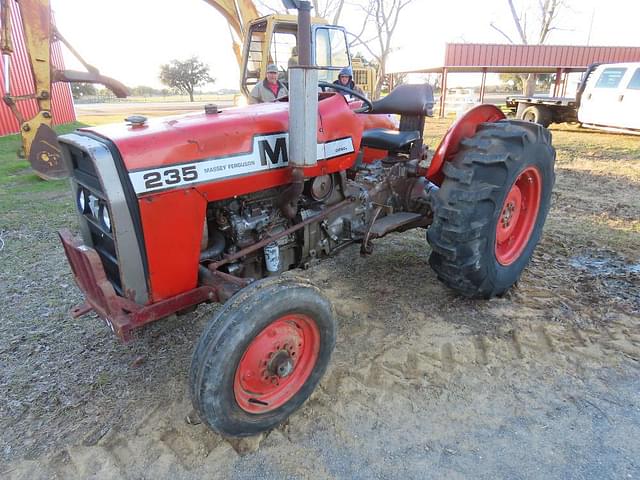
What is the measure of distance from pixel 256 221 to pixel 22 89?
548 inches

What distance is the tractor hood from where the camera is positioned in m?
1.91

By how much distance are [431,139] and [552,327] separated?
8.27 metres

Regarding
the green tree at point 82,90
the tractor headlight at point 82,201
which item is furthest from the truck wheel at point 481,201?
the green tree at point 82,90

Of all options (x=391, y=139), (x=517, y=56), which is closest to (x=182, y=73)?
(x=517, y=56)

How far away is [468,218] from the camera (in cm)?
264

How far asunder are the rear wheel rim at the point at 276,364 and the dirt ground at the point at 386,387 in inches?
6.9

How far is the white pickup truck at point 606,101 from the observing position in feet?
32.2

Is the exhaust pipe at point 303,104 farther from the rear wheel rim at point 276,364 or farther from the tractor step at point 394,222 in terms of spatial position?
the tractor step at point 394,222

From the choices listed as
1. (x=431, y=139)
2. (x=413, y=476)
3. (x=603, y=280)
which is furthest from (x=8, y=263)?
(x=431, y=139)

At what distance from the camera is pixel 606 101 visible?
10.3 metres

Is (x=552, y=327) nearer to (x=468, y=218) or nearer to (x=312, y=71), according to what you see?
(x=468, y=218)

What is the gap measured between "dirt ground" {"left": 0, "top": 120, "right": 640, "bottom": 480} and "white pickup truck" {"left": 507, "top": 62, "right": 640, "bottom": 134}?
7.95m

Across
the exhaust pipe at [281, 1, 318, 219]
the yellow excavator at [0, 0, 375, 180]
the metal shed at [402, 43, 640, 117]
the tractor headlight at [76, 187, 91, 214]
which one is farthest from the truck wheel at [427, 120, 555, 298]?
the metal shed at [402, 43, 640, 117]

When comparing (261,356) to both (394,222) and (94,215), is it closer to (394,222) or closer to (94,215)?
(94,215)
